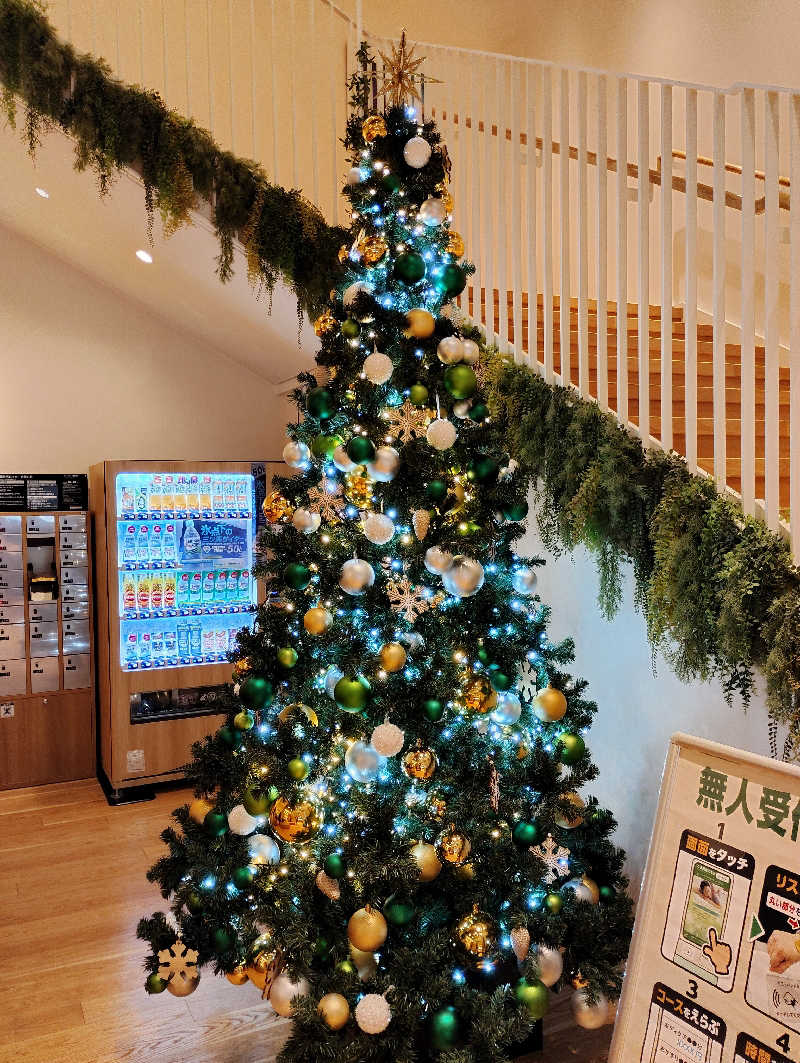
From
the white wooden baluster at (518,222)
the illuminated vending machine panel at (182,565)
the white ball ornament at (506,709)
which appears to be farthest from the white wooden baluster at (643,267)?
the illuminated vending machine panel at (182,565)

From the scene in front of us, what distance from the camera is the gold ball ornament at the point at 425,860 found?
1959 millimetres

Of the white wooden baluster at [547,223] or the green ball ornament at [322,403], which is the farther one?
the white wooden baluster at [547,223]

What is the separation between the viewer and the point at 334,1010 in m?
1.92

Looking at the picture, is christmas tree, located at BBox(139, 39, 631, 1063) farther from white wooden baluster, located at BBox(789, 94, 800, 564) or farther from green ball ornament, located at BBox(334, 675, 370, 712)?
white wooden baluster, located at BBox(789, 94, 800, 564)

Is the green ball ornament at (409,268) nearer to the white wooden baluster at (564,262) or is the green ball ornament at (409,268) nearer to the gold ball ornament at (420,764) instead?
the white wooden baluster at (564,262)

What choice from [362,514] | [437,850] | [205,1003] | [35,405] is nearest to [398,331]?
[362,514]

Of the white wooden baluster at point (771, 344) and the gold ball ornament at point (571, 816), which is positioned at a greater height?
the white wooden baluster at point (771, 344)

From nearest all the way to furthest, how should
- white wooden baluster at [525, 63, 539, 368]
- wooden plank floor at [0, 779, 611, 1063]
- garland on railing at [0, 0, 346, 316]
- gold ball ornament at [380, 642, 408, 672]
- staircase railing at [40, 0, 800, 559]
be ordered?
gold ball ornament at [380, 642, 408, 672] → staircase railing at [40, 0, 800, 559] → wooden plank floor at [0, 779, 611, 1063] → white wooden baluster at [525, 63, 539, 368] → garland on railing at [0, 0, 346, 316]

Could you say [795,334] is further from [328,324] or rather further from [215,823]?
[215,823]

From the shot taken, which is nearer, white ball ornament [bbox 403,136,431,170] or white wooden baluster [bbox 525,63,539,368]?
white ball ornament [bbox 403,136,431,170]

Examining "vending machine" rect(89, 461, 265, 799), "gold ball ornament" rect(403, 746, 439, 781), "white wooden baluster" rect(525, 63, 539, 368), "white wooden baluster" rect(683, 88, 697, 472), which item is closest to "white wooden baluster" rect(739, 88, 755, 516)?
"white wooden baluster" rect(683, 88, 697, 472)

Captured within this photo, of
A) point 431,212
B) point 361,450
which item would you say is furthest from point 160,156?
point 361,450

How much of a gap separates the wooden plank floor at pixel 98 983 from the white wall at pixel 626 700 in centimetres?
69

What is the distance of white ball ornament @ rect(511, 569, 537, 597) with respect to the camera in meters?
2.24
